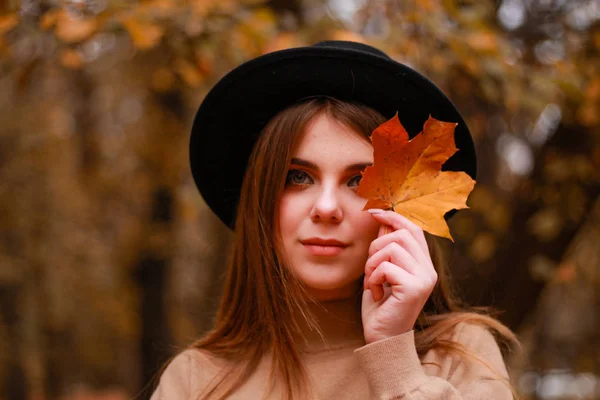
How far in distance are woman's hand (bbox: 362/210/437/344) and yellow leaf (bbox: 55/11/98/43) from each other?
159 centimetres

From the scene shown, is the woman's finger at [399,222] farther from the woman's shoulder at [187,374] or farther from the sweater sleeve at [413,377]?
the woman's shoulder at [187,374]

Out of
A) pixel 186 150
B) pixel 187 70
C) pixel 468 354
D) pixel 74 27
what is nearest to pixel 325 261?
pixel 468 354

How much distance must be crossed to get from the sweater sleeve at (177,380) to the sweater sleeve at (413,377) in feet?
2.12

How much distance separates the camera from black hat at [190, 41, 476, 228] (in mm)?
1920

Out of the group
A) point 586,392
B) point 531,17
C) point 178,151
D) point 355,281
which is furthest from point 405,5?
point 586,392

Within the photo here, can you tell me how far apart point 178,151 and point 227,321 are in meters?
3.90

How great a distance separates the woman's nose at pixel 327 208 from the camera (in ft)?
5.84

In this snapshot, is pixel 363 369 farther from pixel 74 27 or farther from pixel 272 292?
pixel 74 27

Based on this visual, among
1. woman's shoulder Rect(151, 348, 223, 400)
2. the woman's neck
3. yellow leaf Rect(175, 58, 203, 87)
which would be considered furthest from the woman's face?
yellow leaf Rect(175, 58, 203, 87)

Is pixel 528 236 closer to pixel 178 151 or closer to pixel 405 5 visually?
pixel 405 5

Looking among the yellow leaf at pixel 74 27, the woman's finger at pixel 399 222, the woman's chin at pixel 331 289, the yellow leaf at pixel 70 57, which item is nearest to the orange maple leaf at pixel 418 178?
the woman's finger at pixel 399 222

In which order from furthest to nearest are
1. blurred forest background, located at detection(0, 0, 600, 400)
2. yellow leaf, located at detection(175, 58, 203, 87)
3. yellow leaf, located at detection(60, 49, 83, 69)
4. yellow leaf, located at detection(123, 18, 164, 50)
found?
1. yellow leaf, located at detection(175, 58, 203, 87)
2. yellow leaf, located at detection(60, 49, 83, 69)
3. blurred forest background, located at detection(0, 0, 600, 400)
4. yellow leaf, located at detection(123, 18, 164, 50)

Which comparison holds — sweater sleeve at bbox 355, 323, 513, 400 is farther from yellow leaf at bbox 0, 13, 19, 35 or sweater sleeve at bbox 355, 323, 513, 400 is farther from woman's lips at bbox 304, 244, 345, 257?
yellow leaf at bbox 0, 13, 19, 35

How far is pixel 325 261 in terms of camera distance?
1847 mm
